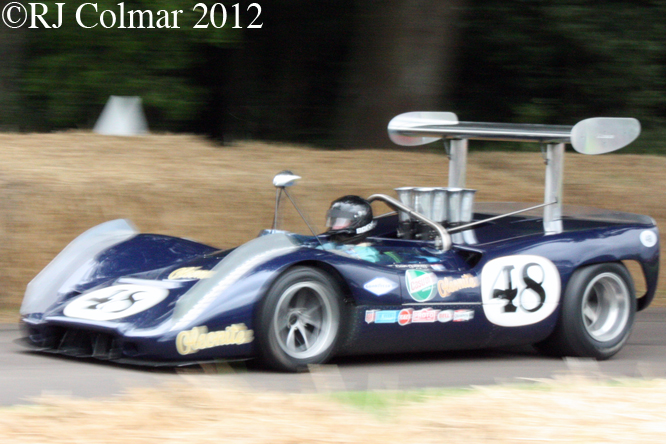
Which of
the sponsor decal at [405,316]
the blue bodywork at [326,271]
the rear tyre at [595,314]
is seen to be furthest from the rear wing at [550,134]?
the sponsor decal at [405,316]

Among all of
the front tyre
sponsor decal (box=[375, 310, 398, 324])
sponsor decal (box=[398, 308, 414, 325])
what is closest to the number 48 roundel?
sponsor decal (box=[398, 308, 414, 325])

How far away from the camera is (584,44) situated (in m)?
13.8

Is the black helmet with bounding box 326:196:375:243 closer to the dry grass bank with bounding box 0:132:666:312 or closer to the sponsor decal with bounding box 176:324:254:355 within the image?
the sponsor decal with bounding box 176:324:254:355

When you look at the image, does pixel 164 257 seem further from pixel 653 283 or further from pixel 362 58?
pixel 362 58

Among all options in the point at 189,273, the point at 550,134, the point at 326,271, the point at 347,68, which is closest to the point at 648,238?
the point at 550,134

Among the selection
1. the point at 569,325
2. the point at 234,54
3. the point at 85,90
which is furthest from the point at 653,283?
the point at 234,54

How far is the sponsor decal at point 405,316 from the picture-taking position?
18.5 ft

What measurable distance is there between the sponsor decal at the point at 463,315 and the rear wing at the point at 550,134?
1.10m

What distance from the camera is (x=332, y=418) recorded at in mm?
3836

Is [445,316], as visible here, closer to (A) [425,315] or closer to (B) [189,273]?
(A) [425,315]

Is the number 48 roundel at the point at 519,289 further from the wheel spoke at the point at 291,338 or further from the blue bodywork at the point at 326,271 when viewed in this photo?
the wheel spoke at the point at 291,338

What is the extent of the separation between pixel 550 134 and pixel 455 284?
1434mm

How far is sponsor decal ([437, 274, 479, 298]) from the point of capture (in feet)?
19.1

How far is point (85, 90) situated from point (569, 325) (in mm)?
7361
